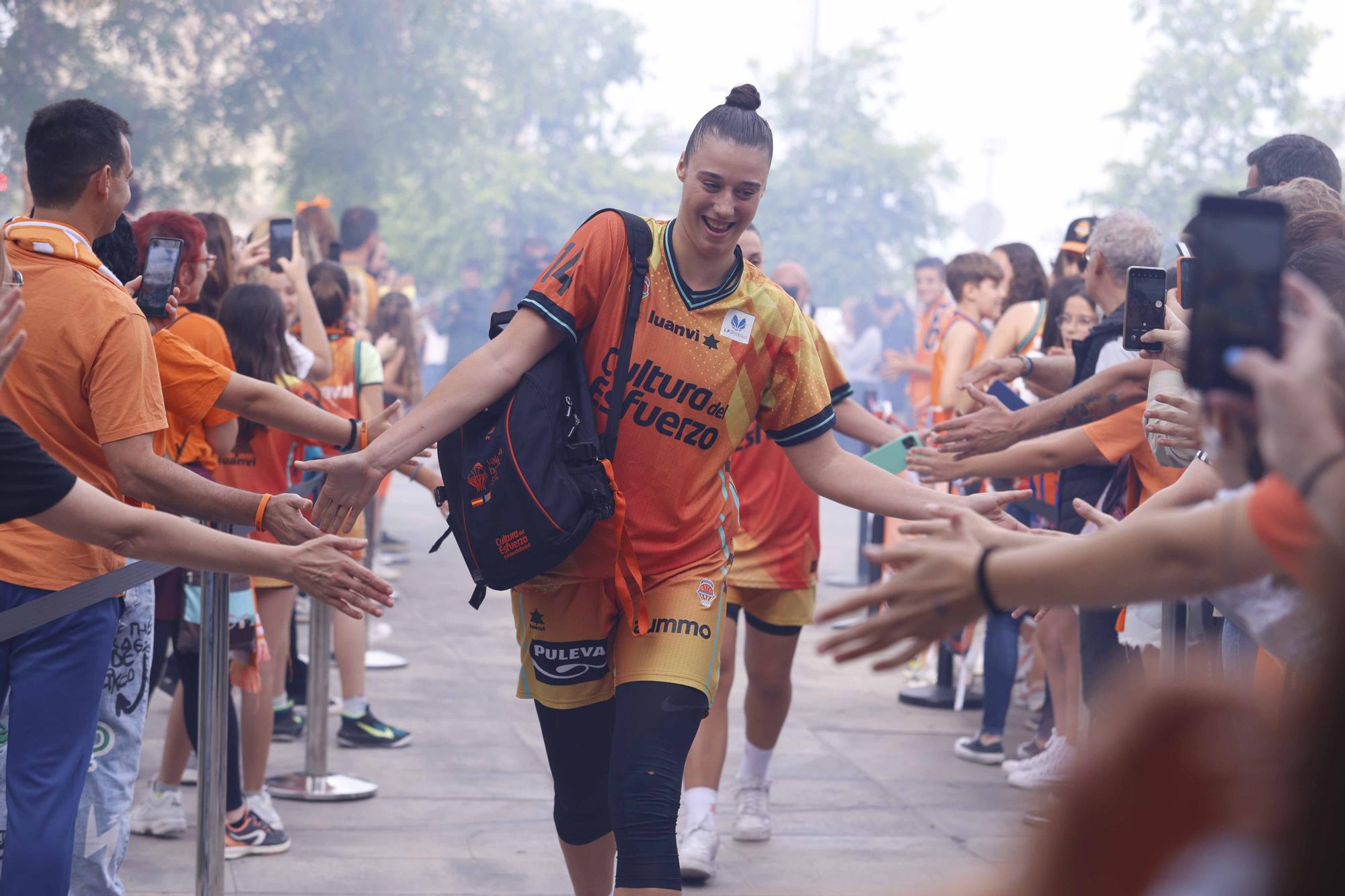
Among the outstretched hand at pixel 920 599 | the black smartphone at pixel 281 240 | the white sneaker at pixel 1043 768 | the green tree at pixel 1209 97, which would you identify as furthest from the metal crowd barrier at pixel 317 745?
the green tree at pixel 1209 97

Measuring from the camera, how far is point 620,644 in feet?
11.4

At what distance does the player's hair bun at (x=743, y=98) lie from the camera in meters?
3.65

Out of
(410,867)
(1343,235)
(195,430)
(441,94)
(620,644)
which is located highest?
(441,94)

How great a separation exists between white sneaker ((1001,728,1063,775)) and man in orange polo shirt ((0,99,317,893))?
4.02 m

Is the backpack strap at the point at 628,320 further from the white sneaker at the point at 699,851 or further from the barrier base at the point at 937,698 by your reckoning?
the barrier base at the point at 937,698

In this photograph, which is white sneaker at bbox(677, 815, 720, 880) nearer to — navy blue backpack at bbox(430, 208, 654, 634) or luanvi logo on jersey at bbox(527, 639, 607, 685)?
luanvi logo on jersey at bbox(527, 639, 607, 685)

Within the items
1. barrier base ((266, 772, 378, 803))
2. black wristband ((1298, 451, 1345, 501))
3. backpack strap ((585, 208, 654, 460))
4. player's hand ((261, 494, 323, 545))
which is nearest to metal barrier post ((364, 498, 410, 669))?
barrier base ((266, 772, 378, 803))

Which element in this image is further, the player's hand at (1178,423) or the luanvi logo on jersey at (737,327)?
the luanvi logo on jersey at (737,327)

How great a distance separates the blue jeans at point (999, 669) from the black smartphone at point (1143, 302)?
2.81 m

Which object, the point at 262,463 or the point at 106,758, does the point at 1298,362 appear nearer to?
the point at 106,758

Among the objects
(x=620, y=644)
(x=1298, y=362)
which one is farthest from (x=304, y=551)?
(x=1298, y=362)

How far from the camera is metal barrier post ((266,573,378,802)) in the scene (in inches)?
223

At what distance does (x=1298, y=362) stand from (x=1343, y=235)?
2241 millimetres

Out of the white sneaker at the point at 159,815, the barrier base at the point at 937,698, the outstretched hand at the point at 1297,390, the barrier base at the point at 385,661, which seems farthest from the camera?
the barrier base at the point at 385,661
